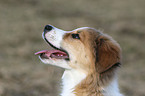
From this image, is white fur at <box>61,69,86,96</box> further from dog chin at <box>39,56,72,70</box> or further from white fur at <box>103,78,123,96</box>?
white fur at <box>103,78,123,96</box>

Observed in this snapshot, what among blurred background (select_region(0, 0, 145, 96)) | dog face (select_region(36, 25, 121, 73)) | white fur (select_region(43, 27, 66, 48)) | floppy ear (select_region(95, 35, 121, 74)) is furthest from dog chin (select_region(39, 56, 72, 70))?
blurred background (select_region(0, 0, 145, 96))

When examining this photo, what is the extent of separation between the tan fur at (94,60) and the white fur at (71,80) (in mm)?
75

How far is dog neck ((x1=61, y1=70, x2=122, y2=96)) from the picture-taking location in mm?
4430

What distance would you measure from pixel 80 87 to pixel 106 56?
71cm

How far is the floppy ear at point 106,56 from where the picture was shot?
4.25m

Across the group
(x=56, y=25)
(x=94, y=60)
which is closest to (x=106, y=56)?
(x=94, y=60)

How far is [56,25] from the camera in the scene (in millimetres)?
15984

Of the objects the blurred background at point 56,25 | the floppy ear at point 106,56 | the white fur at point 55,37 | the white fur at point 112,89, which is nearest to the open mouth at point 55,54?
the white fur at point 55,37

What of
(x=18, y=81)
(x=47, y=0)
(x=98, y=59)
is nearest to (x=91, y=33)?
(x=98, y=59)

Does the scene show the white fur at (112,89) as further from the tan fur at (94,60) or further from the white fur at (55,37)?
the white fur at (55,37)

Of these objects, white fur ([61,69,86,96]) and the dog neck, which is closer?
the dog neck

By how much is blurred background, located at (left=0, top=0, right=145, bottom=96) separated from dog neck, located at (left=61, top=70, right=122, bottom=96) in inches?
28.8

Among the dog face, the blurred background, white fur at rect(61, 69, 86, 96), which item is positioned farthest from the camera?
the blurred background

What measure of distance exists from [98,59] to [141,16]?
16311 mm
